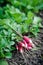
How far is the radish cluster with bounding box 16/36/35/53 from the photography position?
10.4 ft

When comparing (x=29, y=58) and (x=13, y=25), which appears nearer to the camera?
(x=29, y=58)

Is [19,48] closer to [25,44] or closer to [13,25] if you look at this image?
[25,44]

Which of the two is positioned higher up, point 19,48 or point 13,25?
point 13,25

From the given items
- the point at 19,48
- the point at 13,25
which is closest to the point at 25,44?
the point at 19,48

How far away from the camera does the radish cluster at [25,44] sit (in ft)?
10.4

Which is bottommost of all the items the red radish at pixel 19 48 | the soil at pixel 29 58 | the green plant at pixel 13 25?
the soil at pixel 29 58

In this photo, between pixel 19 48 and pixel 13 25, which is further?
pixel 13 25

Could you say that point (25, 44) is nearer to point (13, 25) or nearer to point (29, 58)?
point (29, 58)

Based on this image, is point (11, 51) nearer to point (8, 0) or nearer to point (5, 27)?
point (5, 27)

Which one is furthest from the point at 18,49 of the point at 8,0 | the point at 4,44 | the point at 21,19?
the point at 8,0

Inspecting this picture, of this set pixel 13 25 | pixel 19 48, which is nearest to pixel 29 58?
pixel 19 48

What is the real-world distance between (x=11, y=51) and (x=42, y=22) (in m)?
1.01

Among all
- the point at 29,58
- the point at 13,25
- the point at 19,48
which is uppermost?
the point at 13,25

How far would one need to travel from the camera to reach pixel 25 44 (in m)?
3.21
